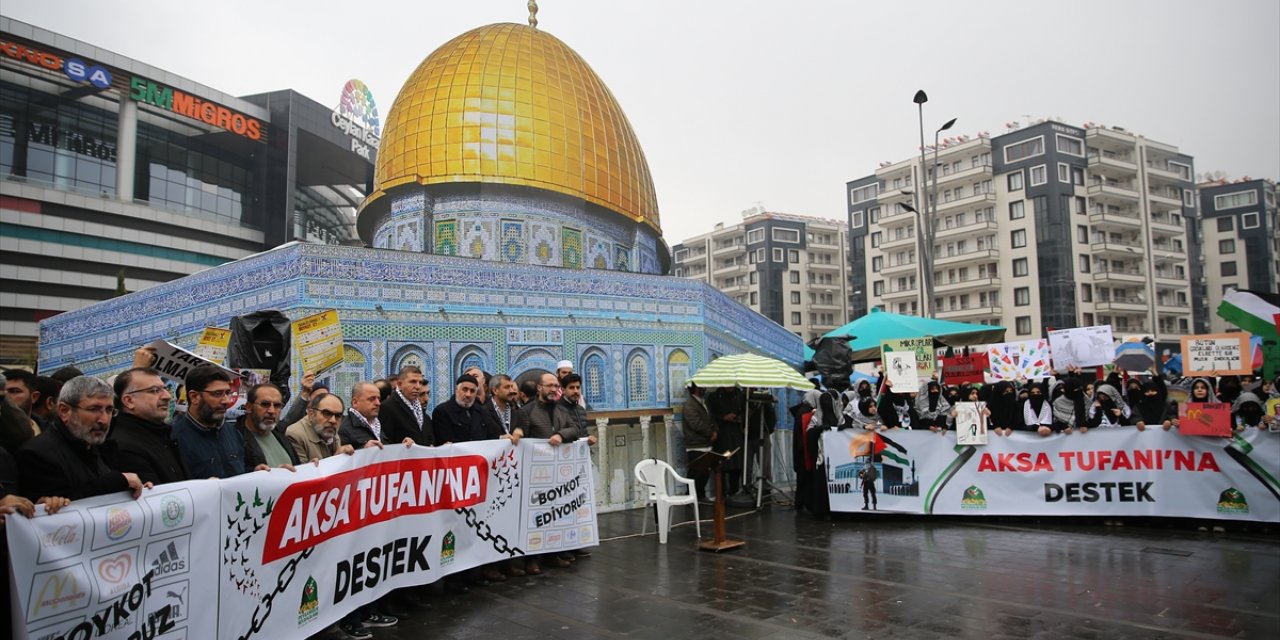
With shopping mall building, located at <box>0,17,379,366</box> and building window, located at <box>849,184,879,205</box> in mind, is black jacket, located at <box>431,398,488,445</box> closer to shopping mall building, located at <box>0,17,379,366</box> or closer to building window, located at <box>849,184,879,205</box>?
shopping mall building, located at <box>0,17,379,366</box>

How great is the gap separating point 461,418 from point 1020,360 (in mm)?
10827

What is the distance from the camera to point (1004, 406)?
414 inches

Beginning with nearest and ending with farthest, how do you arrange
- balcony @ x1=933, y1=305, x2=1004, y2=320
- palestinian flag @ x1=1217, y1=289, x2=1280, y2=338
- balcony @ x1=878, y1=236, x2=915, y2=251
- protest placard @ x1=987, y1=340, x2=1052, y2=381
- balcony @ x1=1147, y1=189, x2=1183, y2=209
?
palestinian flag @ x1=1217, y1=289, x2=1280, y2=338, protest placard @ x1=987, y1=340, x2=1052, y2=381, balcony @ x1=933, y1=305, x2=1004, y2=320, balcony @ x1=1147, y1=189, x2=1183, y2=209, balcony @ x1=878, y1=236, x2=915, y2=251

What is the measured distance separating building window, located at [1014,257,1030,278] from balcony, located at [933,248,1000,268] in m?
1.29

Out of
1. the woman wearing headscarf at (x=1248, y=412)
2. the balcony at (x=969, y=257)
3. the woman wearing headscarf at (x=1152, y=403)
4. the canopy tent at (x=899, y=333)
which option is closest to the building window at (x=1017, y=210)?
the balcony at (x=969, y=257)

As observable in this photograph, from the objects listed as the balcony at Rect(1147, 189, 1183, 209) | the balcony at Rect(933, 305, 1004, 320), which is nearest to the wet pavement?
the balcony at Rect(933, 305, 1004, 320)

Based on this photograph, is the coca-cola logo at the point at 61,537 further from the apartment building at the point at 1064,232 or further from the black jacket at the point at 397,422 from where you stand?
the apartment building at the point at 1064,232

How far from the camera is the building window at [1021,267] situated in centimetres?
5012

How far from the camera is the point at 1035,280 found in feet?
162

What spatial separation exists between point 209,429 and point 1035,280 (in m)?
52.8

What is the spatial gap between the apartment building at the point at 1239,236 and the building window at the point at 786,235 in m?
31.5

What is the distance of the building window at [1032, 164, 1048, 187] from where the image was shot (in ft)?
162

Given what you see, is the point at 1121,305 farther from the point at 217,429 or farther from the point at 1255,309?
the point at 217,429

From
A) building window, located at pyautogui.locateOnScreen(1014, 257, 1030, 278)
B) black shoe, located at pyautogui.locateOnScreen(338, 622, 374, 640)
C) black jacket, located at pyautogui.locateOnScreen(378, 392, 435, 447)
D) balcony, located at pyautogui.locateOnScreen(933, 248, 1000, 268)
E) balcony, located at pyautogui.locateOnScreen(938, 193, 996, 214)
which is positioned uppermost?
balcony, located at pyautogui.locateOnScreen(938, 193, 996, 214)
